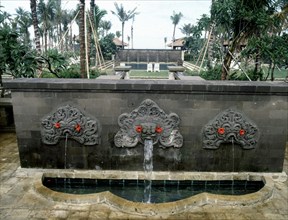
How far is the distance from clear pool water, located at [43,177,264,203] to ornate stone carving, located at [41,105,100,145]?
41.9 inches

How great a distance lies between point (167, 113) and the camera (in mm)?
6113

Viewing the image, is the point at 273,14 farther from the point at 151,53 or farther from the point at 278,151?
the point at 151,53

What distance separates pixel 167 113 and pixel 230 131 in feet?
5.42

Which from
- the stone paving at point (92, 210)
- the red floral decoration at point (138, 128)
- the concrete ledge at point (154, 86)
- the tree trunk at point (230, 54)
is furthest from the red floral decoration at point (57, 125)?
the tree trunk at point (230, 54)

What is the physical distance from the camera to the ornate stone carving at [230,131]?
6055 millimetres

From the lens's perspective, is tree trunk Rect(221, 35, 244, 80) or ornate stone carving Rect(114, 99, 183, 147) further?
tree trunk Rect(221, 35, 244, 80)

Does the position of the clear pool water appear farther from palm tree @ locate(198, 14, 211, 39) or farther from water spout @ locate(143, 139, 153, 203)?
palm tree @ locate(198, 14, 211, 39)

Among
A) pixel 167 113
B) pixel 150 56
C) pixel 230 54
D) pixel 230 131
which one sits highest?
pixel 230 54

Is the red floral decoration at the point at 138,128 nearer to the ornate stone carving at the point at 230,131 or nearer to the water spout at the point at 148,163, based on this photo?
the water spout at the point at 148,163

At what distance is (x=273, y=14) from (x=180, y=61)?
36812mm

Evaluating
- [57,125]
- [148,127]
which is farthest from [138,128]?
[57,125]

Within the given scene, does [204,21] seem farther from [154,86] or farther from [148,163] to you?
[148,163]

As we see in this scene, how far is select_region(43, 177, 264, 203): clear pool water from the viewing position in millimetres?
6043

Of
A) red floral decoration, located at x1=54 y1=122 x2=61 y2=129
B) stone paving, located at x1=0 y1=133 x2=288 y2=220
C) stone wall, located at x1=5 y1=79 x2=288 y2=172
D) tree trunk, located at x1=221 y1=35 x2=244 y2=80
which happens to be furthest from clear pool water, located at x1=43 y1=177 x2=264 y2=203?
tree trunk, located at x1=221 y1=35 x2=244 y2=80
